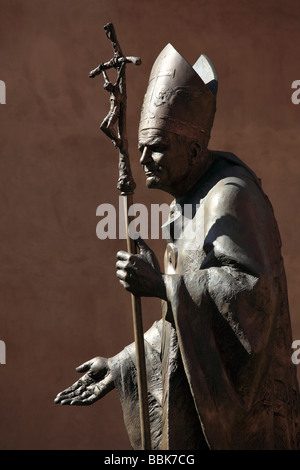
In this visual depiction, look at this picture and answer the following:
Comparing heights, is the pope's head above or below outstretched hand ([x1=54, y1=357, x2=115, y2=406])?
above

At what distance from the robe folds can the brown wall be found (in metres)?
3.35

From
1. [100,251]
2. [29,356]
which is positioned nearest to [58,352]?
[29,356]

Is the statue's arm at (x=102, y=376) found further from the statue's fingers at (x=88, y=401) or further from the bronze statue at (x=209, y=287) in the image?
the bronze statue at (x=209, y=287)

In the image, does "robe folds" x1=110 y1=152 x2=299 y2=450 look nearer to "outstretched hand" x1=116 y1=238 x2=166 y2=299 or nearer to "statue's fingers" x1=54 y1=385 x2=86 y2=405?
"outstretched hand" x1=116 y1=238 x2=166 y2=299

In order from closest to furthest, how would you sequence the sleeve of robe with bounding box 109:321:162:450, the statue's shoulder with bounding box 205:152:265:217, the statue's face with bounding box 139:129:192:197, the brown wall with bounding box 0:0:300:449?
1. the statue's shoulder with bounding box 205:152:265:217
2. the statue's face with bounding box 139:129:192:197
3. the sleeve of robe with bounding box 109:321:162:450
4. the brown wall with bounding box 0:0:300:449

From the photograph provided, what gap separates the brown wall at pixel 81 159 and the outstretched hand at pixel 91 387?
2.86 meters

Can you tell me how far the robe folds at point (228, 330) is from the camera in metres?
3.77

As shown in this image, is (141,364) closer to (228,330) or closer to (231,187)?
(228,330)

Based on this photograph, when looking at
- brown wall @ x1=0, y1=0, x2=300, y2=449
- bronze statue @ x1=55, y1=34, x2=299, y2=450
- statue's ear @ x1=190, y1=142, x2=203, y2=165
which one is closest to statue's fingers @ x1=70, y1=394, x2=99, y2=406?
bronze statue @ x1=55, y1=34, x2=299, y2=450

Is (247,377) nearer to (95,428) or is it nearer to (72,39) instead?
(95,428)

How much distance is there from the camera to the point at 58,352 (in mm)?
7359

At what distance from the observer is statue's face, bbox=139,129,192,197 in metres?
4.03

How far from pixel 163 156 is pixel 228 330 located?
0.72m

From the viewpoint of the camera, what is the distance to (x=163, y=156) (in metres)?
4.04
